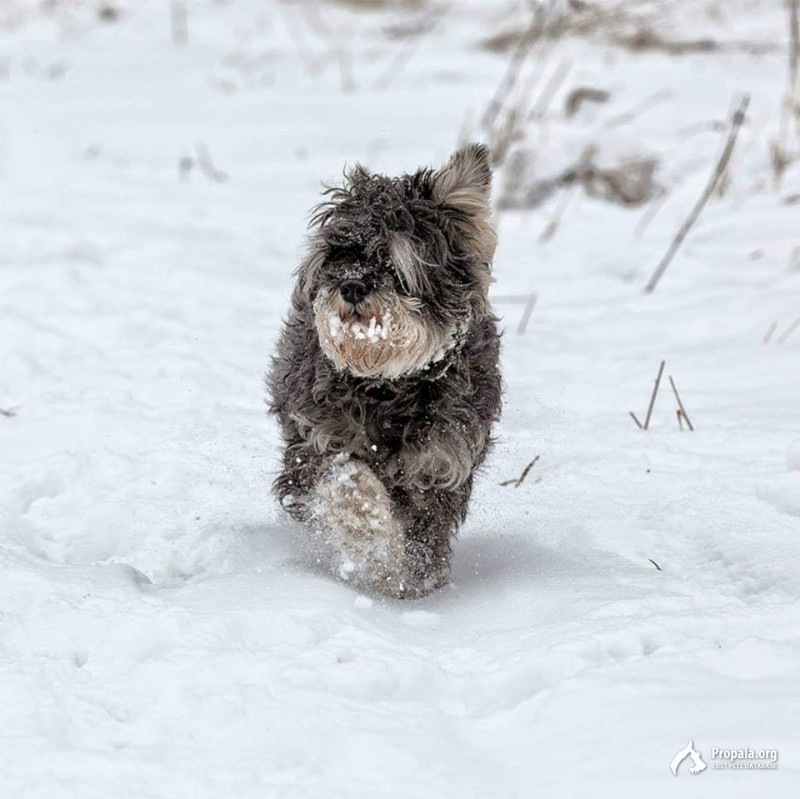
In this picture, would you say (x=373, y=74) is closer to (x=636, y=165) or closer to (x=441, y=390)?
(x=636, y=165)

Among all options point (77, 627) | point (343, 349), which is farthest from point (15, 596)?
point (343, 349)

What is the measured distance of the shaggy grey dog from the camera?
4551 mm

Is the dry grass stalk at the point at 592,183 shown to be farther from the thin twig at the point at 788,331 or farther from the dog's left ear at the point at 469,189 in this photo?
the dog's left ear at the point at 469,189

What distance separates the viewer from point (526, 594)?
14.9 ft

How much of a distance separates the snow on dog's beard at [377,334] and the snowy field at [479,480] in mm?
888

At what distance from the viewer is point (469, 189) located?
4961mm

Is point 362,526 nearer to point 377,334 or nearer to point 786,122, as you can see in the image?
point 377,334

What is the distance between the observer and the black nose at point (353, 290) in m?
4.43

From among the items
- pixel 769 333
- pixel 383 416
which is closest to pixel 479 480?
pixel 383 416

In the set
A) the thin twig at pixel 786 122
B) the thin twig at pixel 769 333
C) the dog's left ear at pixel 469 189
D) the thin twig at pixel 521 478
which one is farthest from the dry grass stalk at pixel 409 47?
the dog's left ear at pixel 469 189

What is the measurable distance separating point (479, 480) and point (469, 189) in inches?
69.4

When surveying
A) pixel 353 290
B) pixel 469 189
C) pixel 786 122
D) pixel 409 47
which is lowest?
pixel 409 47

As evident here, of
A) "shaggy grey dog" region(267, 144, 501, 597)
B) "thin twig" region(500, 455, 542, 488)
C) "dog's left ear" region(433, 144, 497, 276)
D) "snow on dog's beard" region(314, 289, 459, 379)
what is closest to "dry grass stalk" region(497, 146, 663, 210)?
"thin twig" region(500, 455, 542, 488)

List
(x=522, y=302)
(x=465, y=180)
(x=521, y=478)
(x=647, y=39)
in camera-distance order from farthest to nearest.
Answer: (x=647, y=39) → (x=522, y=302) → (x=521, y=478) → (x=465, y=180)
